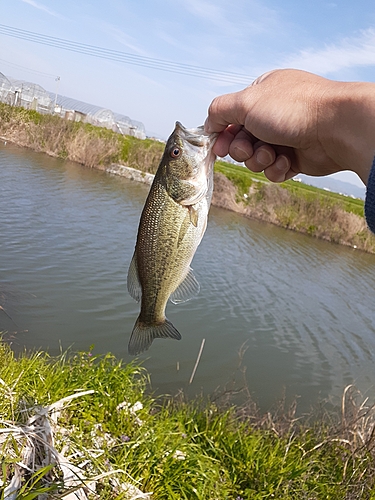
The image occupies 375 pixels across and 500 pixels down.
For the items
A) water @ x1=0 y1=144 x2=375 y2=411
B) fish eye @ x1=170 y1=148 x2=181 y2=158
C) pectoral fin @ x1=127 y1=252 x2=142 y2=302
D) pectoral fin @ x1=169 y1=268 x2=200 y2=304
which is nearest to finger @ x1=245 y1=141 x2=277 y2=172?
fish eye @ x1=170 y1=148 x2=181 y2=158

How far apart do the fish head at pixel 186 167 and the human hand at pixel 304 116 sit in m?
0.19

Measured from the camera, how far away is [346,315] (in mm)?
13922

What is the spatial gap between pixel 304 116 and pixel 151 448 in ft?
10.8

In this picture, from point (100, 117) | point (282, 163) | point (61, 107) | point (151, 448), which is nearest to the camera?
point (282, 163)

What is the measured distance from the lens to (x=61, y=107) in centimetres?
5900

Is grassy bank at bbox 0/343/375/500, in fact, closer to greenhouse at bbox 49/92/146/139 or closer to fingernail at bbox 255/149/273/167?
fingernail at bbox 255/149/273/167

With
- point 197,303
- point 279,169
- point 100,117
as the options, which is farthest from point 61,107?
point 279,169

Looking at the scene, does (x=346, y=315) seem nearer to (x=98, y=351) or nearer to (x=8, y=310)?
(x=98, y=351)

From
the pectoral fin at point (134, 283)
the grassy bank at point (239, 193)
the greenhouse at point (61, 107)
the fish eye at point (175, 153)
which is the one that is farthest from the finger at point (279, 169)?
the greenhouse at point (61, 107)

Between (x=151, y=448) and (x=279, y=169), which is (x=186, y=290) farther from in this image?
(x=151, y=448)

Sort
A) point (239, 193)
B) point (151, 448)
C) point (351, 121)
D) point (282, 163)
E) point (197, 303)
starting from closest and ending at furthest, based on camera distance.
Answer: point (351, 121) → point (282, 163) → point (151, 448) → point (197, 303) → point (239, 193)

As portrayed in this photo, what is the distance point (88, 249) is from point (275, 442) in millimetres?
8869

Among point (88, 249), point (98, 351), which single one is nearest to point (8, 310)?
point (98, 351)

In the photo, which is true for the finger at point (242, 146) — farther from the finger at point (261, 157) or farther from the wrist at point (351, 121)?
the wrist at point (351, 121)
